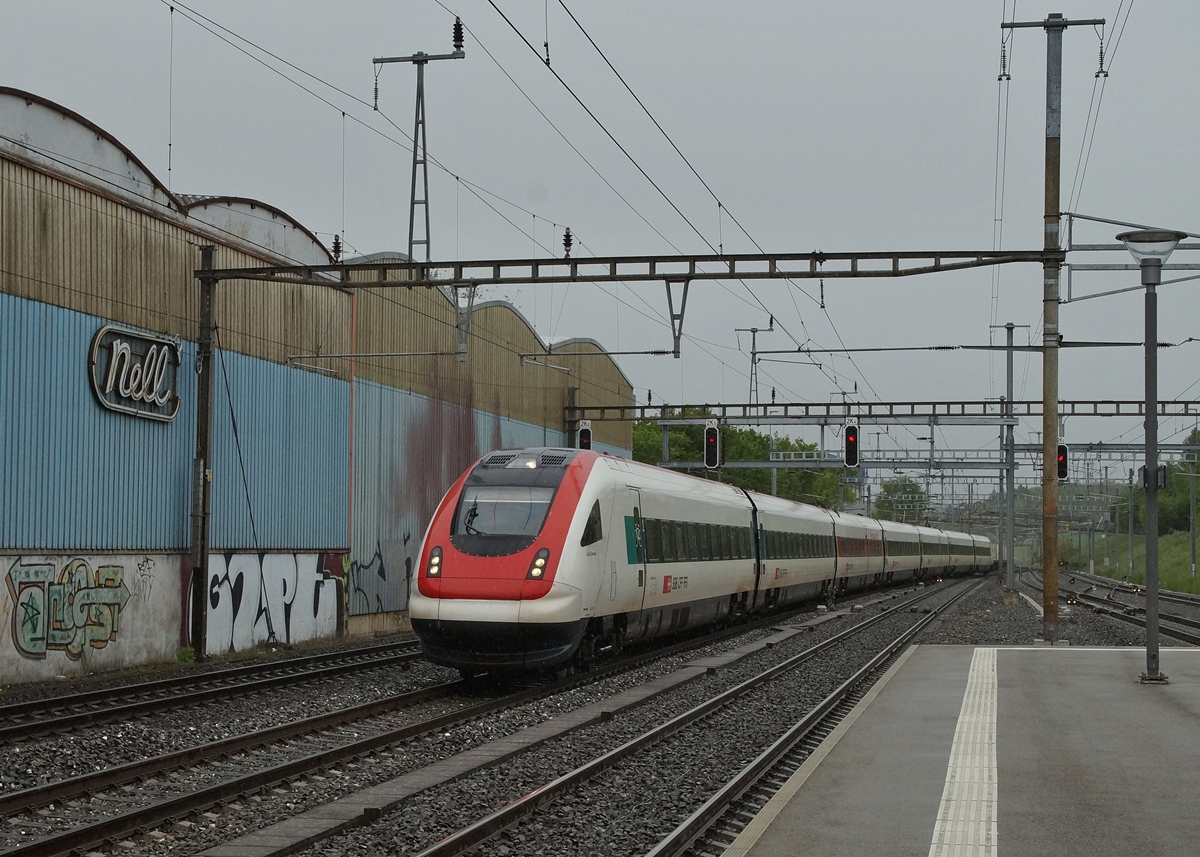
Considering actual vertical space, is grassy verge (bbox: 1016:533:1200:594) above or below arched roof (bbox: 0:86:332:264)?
below

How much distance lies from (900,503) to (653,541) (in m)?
118

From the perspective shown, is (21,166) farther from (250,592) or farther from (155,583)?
A: (250,592)

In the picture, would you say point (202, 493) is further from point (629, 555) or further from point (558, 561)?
point (558, 561)

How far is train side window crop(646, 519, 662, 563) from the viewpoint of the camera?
20.6 meters

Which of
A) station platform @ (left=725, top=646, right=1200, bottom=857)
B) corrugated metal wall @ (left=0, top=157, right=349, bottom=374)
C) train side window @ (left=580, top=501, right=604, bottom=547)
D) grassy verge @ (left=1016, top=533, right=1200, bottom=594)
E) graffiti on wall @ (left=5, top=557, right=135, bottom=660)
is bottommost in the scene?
grassy verge @ (left=1016, top=533, right=1200, bottom=594)

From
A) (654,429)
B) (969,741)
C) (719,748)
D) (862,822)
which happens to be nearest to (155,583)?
(719,748)

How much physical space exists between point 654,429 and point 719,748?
83435mm

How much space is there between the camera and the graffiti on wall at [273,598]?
23672mm

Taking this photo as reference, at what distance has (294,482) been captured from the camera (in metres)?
26.7

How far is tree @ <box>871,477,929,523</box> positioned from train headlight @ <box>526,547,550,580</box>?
98922 millimetres

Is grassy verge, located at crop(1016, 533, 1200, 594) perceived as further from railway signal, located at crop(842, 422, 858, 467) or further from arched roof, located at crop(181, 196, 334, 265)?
arched roof, located at crop(181, 196, 334, 265)

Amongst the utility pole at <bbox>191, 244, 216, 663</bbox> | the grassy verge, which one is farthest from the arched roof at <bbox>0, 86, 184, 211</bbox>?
the grassy verge

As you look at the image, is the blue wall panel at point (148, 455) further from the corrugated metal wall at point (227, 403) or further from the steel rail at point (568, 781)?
the steel rail at point (568, 781)

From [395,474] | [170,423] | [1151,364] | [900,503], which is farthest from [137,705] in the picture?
[900,503]
